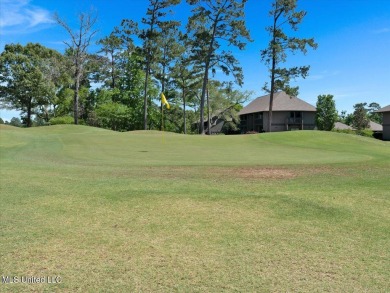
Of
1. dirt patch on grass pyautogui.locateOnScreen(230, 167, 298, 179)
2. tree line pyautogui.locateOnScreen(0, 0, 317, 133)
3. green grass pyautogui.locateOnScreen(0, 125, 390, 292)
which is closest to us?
green grass pyautogui.locateOnScreen(0, 125, 390, 292)

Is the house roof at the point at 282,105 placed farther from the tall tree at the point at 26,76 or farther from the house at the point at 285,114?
the tall tree at the point at 26,76

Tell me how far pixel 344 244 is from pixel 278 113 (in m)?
60.5

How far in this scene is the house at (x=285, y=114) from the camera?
205ft

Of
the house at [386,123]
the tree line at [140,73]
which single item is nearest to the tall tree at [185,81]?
the tree line at [140,73]

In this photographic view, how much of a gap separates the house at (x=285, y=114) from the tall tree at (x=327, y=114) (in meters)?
1.44

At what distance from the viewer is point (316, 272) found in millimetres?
3678

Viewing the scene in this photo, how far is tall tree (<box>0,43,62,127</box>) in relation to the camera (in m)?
50.9

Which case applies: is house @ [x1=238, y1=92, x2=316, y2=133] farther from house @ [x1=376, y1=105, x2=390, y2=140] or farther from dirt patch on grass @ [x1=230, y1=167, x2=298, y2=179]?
dirt patch on grass @ [x1=230, y1=167, x2=298, y2=179]

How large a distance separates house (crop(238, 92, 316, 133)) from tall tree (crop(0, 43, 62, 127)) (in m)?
35.8

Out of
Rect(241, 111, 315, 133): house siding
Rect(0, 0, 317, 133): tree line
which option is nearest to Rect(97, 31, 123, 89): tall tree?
Rect(0, 0, 317, 133): tree line

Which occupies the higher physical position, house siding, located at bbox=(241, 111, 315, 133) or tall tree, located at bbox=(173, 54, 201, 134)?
tall tree, located at bbox=(173, 54, 201, 134)

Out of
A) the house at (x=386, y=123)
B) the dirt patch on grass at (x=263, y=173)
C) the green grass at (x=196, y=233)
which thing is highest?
the house at (x=386, y=123)

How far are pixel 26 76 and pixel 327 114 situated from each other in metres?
51.4

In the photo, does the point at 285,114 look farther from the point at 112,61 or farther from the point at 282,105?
the point at 112,61
